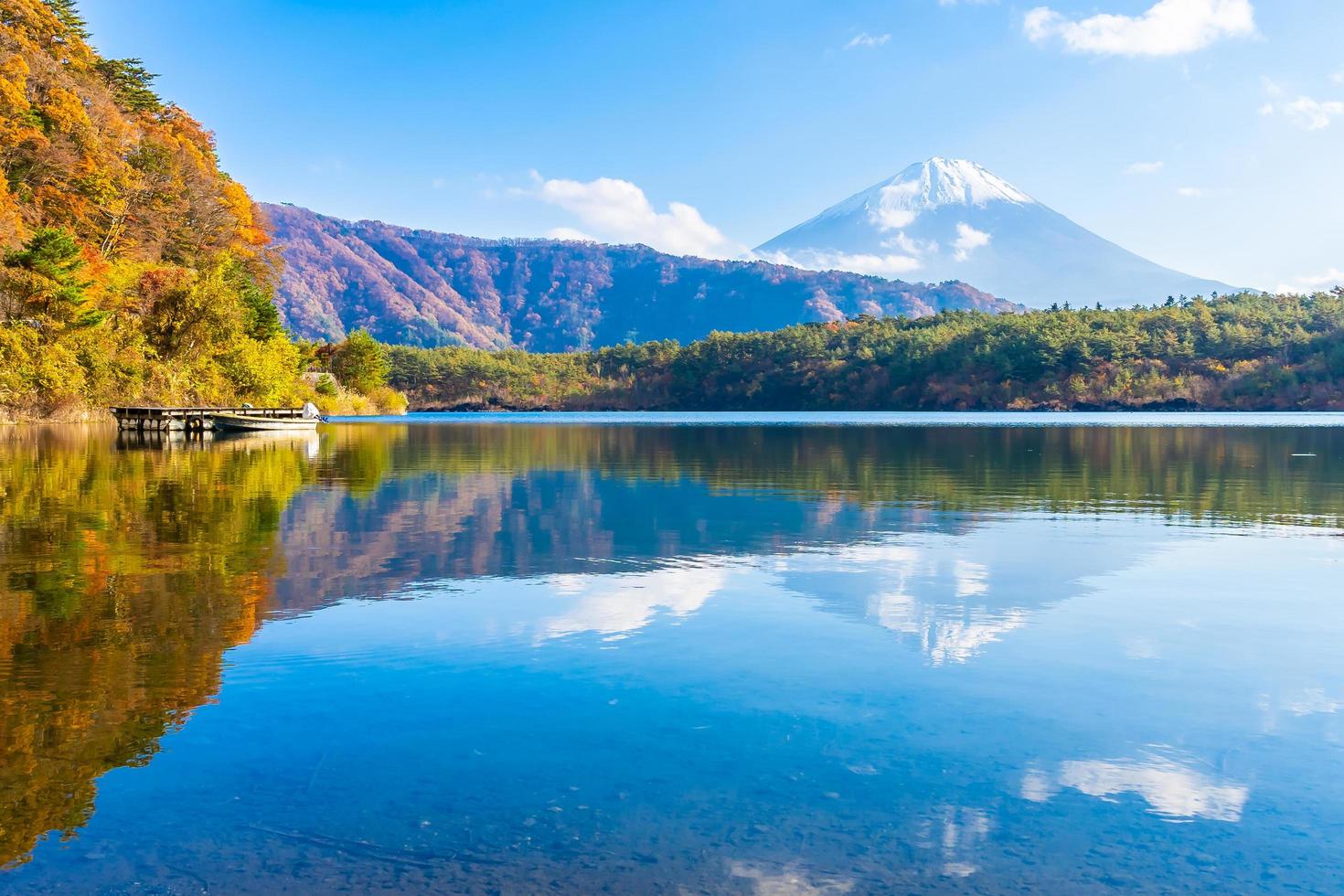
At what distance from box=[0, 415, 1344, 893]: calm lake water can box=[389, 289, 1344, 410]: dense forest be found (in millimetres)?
91067

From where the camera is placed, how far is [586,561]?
11.1 m

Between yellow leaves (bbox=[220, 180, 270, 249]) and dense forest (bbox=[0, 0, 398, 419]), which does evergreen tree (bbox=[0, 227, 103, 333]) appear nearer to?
dense forest (bbox=[0, 0, 398, 419])


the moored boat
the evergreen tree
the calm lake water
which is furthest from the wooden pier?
the calm lake water

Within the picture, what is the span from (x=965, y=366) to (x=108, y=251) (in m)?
82.9

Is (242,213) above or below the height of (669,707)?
above

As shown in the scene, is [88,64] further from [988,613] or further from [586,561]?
[988,613]

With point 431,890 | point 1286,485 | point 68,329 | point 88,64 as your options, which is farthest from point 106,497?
point 88,64

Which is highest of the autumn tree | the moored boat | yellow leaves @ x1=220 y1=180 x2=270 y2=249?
yellow leaves @ x1=220 y1=180 x2=270 y2=249

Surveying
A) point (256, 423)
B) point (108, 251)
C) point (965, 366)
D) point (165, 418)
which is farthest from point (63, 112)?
point (965, 366)

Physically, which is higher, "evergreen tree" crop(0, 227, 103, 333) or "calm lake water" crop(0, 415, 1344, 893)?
"evergreen tree" crop(0, 227, 103, 333)

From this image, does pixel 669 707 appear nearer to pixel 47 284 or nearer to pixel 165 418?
pixel 165 418

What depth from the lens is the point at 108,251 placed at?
56.3m

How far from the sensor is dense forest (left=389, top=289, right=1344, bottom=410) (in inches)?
3740

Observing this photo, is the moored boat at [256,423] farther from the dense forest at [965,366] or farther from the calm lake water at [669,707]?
the dense forest at [965,366]
